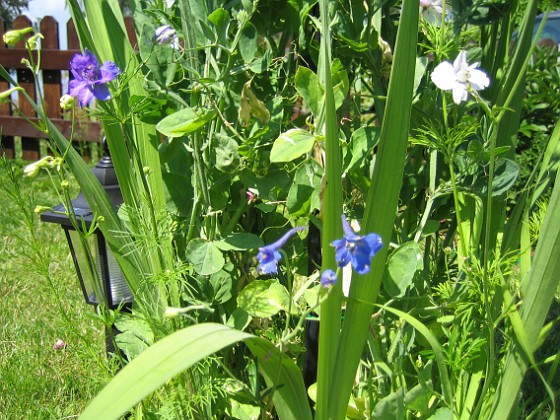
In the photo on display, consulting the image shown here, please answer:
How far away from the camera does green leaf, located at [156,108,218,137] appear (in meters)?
0.99

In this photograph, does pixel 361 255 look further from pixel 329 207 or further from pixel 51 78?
pixel 51 78

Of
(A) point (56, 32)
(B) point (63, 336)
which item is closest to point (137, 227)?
(B) point (63, 336)

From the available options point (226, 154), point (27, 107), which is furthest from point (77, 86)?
point (27, 107)

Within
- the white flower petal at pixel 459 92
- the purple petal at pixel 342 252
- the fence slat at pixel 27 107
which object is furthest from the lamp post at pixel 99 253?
the fence slat at pixel 27 107

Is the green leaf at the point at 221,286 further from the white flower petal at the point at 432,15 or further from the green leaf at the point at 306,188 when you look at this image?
the white flower petal at the point at 432,15

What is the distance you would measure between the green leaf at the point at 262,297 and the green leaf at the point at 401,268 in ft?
0.54

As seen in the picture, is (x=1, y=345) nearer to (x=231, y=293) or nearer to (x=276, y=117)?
(x=231, y=293)

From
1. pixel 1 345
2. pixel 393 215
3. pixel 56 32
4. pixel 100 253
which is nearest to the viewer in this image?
pixel 393 215

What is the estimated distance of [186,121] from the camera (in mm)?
997

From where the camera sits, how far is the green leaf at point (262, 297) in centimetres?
100

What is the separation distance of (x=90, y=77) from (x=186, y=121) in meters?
0.16

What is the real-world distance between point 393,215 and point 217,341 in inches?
11.8

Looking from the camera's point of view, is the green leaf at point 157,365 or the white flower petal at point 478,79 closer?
the green leaf at point 157,365

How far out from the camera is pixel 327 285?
0.75 metres
